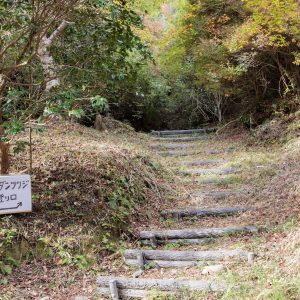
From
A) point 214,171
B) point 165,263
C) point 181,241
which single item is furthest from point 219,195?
point 165,263

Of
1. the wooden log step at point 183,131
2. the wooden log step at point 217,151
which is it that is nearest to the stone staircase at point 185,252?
the wooden log step at point 217,151

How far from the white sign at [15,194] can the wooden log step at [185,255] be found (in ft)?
4.93

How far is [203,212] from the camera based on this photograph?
6.51 meters

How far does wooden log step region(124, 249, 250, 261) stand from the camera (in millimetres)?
4738

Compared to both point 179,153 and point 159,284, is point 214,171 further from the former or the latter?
point 159,284

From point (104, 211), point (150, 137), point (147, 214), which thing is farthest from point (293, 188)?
point (150, 137)

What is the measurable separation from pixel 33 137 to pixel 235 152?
5.60m

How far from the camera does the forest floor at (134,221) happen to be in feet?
14.1

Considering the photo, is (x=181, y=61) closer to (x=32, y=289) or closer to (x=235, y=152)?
(x=235, y=152)

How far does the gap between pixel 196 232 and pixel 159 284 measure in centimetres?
153

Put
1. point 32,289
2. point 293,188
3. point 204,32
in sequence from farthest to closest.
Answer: point 204,32, point 293,188, point 32,289

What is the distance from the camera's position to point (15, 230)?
4.87m

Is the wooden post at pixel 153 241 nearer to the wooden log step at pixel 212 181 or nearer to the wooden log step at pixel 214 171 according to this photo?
the wooden log step at pixel 212 181

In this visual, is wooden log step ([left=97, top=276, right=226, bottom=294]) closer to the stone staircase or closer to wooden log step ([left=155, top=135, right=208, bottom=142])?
the stone staircase
